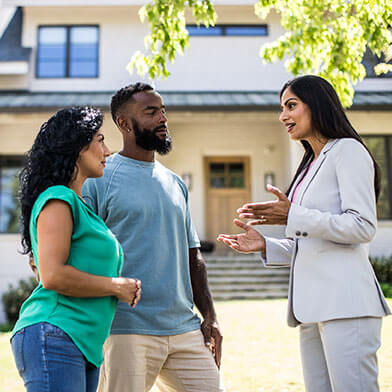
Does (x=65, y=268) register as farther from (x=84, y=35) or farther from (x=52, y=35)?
(x=52, y=35)

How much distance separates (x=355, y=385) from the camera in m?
2.03

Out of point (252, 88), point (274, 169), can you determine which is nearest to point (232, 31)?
point (252, 88)

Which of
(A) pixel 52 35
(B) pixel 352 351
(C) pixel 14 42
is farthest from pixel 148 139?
(C) pixel 14 42

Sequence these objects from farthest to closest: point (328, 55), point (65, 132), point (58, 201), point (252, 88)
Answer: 1. point (252, 88)
2. point (328, 55)
3. point (65, 132)
4. point (58, 201)

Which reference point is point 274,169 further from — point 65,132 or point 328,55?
point 65,132

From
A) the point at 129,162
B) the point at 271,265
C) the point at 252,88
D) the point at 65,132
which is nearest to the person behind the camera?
the point at 65,132

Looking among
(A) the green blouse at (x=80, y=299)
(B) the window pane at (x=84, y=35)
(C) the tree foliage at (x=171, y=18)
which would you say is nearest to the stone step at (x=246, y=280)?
(C) the tree foliage at (x=171, y=18)

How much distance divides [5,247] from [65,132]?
1080 cm

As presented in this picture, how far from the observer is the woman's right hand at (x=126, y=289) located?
192cm

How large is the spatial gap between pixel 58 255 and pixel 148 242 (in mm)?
808

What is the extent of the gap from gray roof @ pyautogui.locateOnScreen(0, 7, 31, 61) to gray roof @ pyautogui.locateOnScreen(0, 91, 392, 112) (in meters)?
1.00

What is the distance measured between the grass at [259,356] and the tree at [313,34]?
2957 millimetres

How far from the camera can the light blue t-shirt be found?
2479mm

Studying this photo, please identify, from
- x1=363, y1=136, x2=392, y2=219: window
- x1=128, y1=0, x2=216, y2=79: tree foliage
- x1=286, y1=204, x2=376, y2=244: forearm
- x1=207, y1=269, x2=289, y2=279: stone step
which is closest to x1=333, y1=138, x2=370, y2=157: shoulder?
x1=286, y1=204, x2=376, y2=244: forearm
